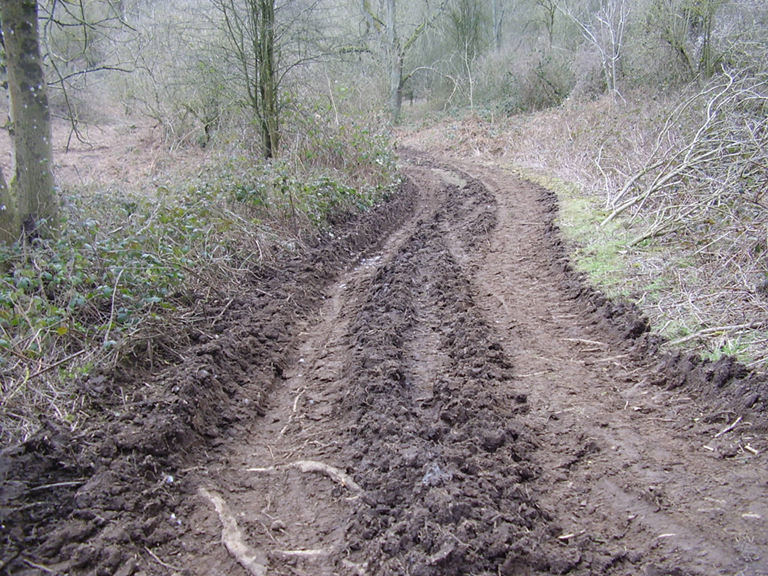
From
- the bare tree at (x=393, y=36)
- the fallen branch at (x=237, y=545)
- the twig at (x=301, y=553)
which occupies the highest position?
the bare tree at (x=393, y=36)

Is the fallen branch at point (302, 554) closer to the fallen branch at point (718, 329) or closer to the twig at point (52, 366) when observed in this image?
the twig at point (52, 366)

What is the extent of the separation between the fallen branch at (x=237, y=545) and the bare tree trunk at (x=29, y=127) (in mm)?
4203

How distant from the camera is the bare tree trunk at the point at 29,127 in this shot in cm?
564

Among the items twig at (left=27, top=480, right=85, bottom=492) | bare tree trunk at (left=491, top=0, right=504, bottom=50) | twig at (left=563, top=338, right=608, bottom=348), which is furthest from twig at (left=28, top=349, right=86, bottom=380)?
bare tree trunk at (left=491, top=0, right=504, bottom=50)

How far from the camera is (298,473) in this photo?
11.3 feet

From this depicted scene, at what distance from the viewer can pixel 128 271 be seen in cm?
513

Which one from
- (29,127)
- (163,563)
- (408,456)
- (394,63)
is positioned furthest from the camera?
(394,63)

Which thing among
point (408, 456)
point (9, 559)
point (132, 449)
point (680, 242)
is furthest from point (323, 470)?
point (680, 242)

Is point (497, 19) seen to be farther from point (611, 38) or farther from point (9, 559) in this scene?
point (9, 559)

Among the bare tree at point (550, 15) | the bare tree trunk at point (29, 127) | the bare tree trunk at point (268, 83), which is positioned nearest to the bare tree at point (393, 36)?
the bare tree at point (550, 15)

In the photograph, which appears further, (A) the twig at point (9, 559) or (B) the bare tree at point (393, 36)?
(B) the bare tree at point (393, 36)

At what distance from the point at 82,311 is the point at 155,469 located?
215cm

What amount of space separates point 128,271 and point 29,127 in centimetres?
233

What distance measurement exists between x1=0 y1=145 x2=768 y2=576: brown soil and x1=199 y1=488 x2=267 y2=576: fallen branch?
0.04 feet
